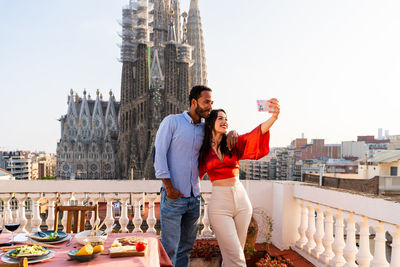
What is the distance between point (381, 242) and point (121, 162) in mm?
43928

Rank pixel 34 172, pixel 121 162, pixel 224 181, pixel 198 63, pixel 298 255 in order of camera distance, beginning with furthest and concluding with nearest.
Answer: pixel 34 172 → pixel 198 63 → pixel 121 162 → pixel 298 255 → pixel 224 181

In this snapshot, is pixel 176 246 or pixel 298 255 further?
pixel 298 255

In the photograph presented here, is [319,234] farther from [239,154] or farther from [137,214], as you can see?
[137,214]

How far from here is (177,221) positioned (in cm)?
249

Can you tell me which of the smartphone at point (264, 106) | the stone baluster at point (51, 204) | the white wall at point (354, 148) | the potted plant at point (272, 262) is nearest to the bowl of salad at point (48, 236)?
the stone baluster at point (51, 204)

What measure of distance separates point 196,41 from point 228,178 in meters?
50.2

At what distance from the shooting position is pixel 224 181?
8.00 ft

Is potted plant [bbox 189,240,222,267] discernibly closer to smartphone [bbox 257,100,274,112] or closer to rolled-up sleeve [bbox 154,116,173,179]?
rolled-up sleeve [bbox 154,116,173,179]

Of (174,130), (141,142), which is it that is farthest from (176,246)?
(141,142)

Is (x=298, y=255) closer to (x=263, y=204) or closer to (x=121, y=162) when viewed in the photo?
(x=263, y=204)

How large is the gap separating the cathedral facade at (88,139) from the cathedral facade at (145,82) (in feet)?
25.1

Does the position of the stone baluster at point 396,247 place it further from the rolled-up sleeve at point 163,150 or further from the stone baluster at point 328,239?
the rolled-up sleeve at point 163,150

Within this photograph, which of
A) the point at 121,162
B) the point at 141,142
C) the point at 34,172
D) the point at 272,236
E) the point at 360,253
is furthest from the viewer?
the point at 34,172

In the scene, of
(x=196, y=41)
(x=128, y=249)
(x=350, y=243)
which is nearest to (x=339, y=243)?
(x=350, y=243)
